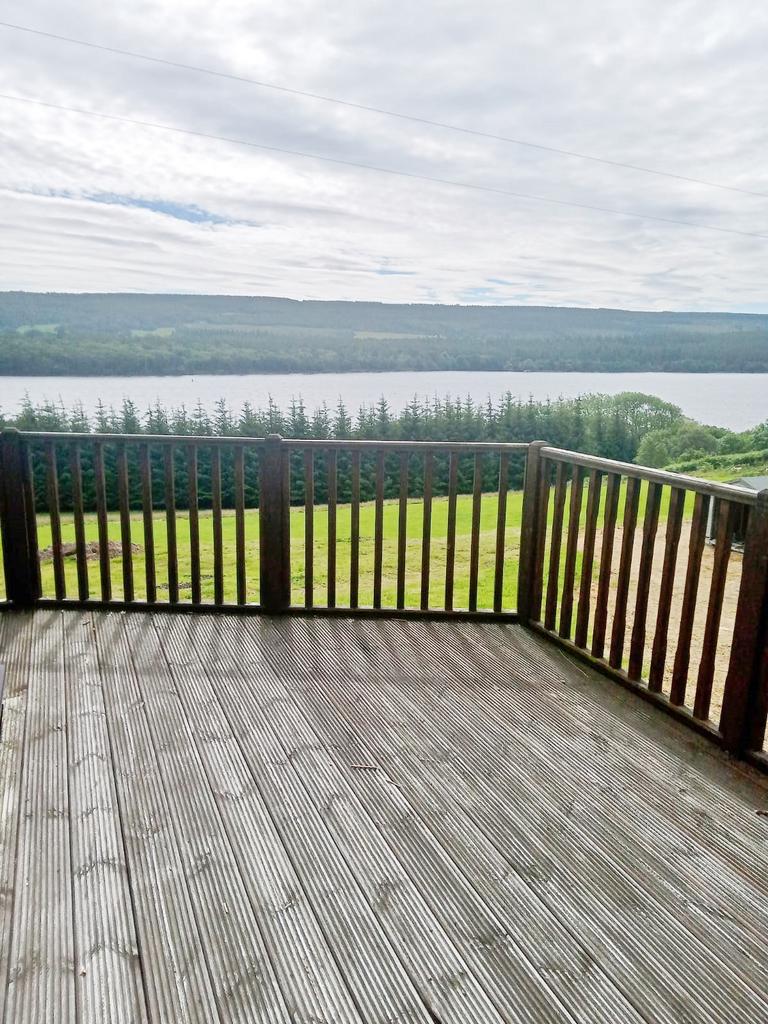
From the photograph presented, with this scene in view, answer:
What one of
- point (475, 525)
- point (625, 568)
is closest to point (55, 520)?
point (475, 525)

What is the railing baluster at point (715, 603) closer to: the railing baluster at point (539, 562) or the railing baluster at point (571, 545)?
→ the railing baluster at point (571, 545)

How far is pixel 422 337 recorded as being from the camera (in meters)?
6.66

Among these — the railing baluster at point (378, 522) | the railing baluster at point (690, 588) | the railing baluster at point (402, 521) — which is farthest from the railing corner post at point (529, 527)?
the railing baluster at point (690, 588)

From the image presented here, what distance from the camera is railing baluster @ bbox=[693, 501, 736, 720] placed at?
214 cm

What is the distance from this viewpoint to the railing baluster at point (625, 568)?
2605mm

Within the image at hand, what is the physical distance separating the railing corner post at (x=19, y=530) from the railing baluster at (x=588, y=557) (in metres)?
2.82

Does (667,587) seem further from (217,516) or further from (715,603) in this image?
(217,516)

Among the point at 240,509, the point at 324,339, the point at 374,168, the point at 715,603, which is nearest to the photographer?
the point at 715,603

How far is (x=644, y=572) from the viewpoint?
2.57m

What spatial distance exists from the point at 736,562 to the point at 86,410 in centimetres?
778

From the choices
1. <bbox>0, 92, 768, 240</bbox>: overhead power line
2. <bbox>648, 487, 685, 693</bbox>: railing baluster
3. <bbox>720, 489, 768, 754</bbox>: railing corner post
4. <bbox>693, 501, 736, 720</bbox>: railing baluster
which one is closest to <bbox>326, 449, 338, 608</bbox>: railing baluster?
<bbox>648, 487, 685, 693</bbox>: railing baluster

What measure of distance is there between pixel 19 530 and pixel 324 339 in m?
3.85

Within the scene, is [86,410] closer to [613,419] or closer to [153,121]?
[153,121]

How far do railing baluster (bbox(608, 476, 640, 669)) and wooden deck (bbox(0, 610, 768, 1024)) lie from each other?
16cm
